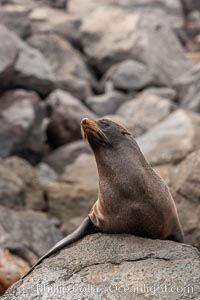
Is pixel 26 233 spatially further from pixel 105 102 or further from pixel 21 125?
pixel 105 102

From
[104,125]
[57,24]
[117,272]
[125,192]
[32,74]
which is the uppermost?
[104,125]

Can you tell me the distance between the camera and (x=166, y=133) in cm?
1215

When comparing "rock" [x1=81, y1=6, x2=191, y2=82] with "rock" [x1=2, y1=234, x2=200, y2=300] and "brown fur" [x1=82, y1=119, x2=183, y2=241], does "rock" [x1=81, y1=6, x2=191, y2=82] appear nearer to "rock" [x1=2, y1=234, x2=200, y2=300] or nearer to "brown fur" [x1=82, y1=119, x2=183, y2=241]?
"brown fur" [x1=82, y1=119, x2=183, y2=241]

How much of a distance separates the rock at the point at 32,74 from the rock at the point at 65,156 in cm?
216

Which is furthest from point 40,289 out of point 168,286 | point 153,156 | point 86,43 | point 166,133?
point 86,43

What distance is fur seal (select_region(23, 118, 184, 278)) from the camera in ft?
17.5

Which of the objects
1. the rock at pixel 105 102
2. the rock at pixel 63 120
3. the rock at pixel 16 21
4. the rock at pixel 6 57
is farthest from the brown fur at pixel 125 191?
the rock at pixel 16 21

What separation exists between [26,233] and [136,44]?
12400 millimetres

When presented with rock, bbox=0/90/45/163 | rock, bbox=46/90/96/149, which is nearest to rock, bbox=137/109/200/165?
rock, bbox=0/90/45/163

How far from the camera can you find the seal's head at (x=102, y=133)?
5375mm

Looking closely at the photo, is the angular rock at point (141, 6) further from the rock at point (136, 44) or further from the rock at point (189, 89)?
the rock at point (189, 89)

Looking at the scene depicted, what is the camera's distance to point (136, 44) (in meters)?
20.8

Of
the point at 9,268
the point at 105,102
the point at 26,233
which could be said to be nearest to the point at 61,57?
the point at 105,102

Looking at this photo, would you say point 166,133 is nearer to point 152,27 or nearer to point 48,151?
point 48,151
